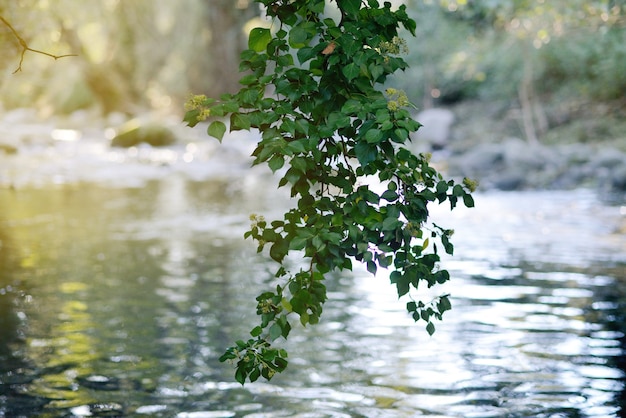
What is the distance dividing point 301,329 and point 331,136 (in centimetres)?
484

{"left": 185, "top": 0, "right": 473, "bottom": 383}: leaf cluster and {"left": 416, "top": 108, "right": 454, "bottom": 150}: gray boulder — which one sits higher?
{"left": 416, "top": 108, "right": 454, "bottom": 150}: gray boulder

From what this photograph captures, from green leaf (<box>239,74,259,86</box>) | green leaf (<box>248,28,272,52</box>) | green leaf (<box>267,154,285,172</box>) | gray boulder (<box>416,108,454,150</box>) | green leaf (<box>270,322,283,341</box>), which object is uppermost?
gray boulder (<box>416,108,454,150</box>)

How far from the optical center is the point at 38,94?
54562mm

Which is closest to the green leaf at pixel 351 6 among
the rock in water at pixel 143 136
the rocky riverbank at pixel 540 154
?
the rocky riverbank at pixel 540 154

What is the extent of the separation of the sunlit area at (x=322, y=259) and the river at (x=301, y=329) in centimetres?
3

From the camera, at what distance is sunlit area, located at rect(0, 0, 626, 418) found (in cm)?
438

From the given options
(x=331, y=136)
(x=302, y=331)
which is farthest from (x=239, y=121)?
(x=302, y=331)

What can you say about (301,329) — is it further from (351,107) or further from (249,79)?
(351,107)

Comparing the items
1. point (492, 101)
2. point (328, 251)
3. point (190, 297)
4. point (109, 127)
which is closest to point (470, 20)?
point (492, 101)

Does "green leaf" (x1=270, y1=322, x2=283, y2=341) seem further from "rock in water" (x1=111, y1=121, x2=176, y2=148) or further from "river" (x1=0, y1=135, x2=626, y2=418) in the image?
"rock in water" (x1=111, y1=121, x2=176, y2=148)

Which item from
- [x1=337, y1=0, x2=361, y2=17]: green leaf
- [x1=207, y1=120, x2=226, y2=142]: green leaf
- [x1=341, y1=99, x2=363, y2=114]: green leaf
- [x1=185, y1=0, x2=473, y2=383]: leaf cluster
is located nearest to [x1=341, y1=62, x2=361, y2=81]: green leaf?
[x1=185, y1=0, x2=473, y2=383]: leaf cluster

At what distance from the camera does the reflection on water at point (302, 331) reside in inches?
263

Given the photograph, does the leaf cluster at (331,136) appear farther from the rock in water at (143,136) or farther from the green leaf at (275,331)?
the rock in water at (143,136)

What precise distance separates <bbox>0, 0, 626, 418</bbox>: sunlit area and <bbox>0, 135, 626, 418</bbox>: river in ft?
0.10
